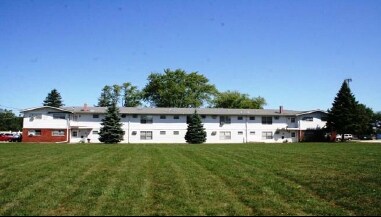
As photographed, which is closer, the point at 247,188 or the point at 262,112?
the point at 247,188

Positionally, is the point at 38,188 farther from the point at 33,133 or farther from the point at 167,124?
the point at 33,133

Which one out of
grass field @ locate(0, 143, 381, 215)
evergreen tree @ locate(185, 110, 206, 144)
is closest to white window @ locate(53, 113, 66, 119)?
evergreen tree @ locate(185, 110, 206, 144)

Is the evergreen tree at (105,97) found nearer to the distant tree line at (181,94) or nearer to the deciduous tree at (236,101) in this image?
the distant tree line at (181,94)

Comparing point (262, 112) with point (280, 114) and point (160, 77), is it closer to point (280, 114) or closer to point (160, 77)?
point (280, 114)

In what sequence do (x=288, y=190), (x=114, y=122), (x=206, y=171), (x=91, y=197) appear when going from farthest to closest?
(x=114, y=122)
(x=206, y=171)
(x=288, y=190)
(x=91, y=197)

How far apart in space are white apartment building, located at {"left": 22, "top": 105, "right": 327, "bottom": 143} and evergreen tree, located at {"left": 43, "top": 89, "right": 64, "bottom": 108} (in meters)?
57.0

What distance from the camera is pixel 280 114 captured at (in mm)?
59531

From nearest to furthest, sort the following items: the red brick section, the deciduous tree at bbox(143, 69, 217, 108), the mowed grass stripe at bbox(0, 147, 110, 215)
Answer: the mowed grass stripe at bbox(0, 147, 110, 215) → the red brick section → the deciduous tree at bbox(143, 69, 217, 108)

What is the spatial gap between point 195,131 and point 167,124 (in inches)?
215

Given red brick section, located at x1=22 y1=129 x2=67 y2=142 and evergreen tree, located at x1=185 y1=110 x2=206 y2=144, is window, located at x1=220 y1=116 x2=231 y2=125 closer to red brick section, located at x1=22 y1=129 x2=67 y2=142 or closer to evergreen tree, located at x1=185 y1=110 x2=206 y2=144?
evergreen tree, located at x1=185 y1=110 x2=206 y2=144

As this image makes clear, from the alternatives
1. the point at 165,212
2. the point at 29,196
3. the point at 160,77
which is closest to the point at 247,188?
the point at 165,212

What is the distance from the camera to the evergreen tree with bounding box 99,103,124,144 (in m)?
50.8

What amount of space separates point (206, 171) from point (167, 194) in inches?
194

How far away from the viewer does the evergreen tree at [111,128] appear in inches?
1998
